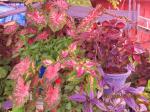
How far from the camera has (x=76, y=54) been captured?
1.38m

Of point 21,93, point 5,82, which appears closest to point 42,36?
point 21,93

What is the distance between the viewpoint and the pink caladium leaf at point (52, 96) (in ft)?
4.08

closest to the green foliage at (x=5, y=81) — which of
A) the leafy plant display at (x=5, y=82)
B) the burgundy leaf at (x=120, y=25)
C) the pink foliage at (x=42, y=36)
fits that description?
the leafy plant display at (x=5, y=82)

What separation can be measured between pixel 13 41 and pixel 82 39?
442mm

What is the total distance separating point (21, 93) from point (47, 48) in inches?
10.0

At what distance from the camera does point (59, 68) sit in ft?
4.15

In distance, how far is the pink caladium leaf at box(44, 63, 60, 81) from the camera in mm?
1231

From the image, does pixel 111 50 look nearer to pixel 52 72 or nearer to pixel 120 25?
pixel 120 25

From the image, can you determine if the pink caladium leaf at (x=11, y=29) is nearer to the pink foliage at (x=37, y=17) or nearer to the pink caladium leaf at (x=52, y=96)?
the pink foliage at (x=37, y=17)

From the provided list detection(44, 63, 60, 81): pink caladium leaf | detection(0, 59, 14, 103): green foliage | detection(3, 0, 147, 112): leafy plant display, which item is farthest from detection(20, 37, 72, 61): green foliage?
detection(0, 59, 14, 103): green foliage

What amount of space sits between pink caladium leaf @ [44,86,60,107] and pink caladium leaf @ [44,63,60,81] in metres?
0.05

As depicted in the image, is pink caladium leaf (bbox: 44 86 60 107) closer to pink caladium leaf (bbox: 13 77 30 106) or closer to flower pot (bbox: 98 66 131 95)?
pink caladium leaf (bbox: 13 77 30 106)

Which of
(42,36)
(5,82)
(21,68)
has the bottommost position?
(5,82)

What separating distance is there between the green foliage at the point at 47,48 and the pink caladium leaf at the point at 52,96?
0.18 metres
